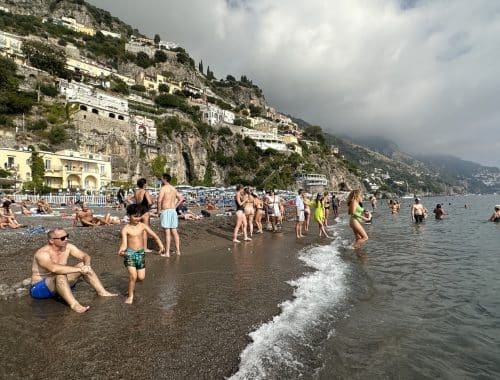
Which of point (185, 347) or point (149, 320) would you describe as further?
point (149, 320)

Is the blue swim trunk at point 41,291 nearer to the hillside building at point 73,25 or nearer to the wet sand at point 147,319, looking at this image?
the wet sand at point 147,319

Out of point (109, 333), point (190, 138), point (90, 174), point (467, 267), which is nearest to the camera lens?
point (109, 333)

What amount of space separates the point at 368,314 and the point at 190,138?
187 feet

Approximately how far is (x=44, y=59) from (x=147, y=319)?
64661 millimetres

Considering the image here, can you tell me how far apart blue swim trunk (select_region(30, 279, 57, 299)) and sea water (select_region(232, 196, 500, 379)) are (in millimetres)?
3074

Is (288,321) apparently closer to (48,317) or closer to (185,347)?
(185,347)

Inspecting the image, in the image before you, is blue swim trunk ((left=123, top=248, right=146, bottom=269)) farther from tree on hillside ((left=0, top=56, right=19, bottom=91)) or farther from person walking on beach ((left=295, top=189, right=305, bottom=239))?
tree on hillside ((left=0, top=56, right=19, bottom=91))

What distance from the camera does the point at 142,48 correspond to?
88.0 meters

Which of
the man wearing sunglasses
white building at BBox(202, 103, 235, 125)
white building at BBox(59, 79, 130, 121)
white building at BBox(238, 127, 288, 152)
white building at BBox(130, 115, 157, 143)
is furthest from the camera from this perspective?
white building at BBox(238, 127, 288, 152)

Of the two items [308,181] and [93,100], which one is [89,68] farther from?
[308,181]

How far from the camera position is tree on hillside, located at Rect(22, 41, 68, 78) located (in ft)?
173

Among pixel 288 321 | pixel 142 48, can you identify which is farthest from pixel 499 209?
pixel 142 48

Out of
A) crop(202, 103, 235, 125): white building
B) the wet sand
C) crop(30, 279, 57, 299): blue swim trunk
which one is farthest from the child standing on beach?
crop(202, 103, 235, 125): white building

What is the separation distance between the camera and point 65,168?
38.0 m
